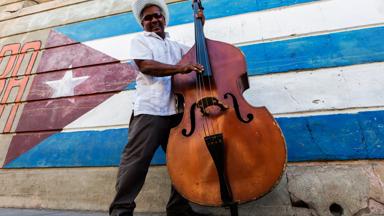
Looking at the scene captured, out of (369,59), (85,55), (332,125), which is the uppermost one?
(85,55)

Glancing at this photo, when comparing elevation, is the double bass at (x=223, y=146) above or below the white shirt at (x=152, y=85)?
below

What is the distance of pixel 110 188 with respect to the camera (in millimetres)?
2008

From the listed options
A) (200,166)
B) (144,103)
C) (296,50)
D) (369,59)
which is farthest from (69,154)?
(369,59)

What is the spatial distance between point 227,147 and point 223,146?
0.02 metres

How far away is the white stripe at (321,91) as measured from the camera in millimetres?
1756

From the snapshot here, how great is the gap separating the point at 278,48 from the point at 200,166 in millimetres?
1284

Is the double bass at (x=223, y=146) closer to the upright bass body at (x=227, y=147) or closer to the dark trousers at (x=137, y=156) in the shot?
the upright bass body at (x=227, y=147)

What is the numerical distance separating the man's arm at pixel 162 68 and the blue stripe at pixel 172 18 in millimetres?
1103

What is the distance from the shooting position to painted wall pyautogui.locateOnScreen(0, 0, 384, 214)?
5.77 feet

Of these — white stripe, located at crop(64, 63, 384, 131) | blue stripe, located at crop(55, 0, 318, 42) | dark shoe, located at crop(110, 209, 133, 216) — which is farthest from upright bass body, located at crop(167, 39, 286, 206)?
blue stripe, located at crop(55, 0, 318, 42)

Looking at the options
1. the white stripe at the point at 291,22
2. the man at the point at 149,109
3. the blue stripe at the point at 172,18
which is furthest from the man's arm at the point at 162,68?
the blue stripe at the point at 172,18

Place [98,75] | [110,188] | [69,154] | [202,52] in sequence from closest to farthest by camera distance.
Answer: [202,52], [110,188], [69,154], [98,75]

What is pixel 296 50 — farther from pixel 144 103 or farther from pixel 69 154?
pixel 69 154

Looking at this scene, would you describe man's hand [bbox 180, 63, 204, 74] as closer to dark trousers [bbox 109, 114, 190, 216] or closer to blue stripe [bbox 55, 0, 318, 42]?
dark trousers [bbox 109, 114, 190, 216]
